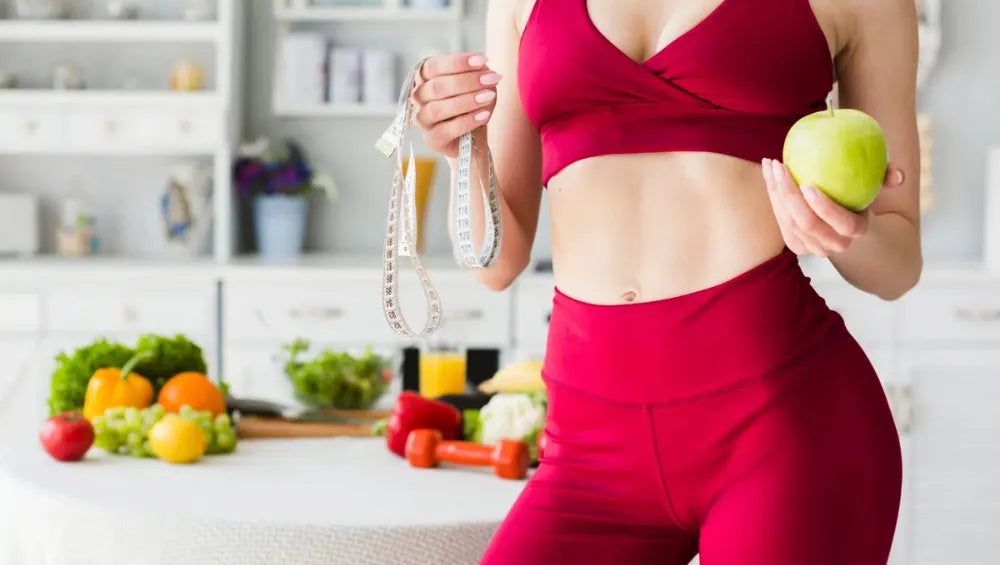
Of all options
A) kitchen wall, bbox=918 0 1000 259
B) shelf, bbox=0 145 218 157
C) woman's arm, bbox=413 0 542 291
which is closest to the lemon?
woman's arm, bbox=413 0 542 291

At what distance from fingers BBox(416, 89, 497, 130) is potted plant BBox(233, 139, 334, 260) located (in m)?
3.13

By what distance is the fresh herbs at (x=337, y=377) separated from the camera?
2.13 m

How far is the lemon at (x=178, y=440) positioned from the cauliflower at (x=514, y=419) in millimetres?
431

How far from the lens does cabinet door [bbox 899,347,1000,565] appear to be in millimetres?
3828

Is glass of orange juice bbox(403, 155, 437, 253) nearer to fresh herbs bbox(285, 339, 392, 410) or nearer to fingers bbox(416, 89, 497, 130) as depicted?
fresh herbs bbox(285, 339, 392, 410)

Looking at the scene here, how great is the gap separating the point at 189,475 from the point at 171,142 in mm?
2584

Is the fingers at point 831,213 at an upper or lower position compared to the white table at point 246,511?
upper

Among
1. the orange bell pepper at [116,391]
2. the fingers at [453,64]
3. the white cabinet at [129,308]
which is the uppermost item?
the fingers at [453,64]

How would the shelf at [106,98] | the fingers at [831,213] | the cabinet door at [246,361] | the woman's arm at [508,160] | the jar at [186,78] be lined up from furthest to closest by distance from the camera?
the jar at [186,78]
the shelf at [106,98]
the cabinet door at [246,361]
the woman's arm at [508,160]
the fingers at [831,213]

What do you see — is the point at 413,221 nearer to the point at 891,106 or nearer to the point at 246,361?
the point at 891,106

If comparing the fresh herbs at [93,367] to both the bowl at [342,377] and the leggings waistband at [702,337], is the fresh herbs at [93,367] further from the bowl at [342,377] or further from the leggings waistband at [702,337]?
the leggings waistband at [702,337]

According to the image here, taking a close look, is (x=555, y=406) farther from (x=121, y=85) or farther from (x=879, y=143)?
(x=121, y=85)

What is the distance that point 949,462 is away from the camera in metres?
3.86

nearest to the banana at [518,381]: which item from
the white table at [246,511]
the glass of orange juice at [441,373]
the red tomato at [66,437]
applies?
Answer: the glass of orange juice at [441,373]
